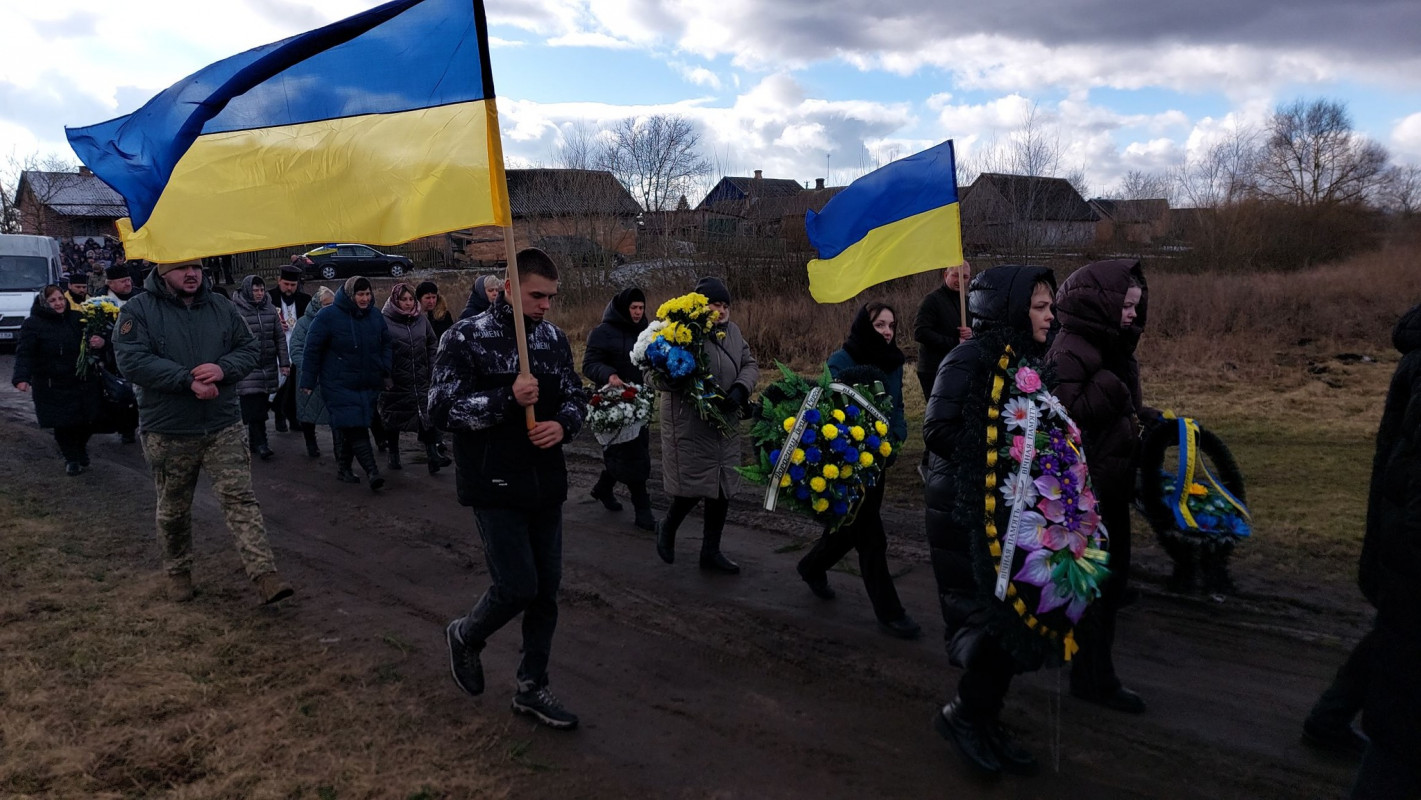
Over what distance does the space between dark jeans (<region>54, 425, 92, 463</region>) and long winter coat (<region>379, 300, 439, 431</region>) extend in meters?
3.46

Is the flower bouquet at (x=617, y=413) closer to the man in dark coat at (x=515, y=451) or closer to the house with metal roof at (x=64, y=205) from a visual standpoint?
the man in dark coat at (x=515, y=451)

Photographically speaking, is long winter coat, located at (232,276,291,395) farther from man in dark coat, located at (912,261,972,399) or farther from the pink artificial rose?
the pink artificial rose

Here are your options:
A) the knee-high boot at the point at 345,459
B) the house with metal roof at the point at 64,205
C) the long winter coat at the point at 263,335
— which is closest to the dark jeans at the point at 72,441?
the long winter coat at the point at 263,335

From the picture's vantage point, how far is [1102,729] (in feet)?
13.9

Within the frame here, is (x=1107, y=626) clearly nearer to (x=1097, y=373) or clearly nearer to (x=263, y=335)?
(x=1097, y=373)

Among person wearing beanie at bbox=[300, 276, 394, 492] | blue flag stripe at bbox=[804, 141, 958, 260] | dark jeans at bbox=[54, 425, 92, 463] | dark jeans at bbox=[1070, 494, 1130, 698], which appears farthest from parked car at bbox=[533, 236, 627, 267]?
dark jeans at bbox=[1070, 494, 1130, 698]

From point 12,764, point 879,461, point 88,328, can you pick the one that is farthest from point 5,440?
point 879,461

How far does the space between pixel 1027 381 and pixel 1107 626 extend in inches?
66.8

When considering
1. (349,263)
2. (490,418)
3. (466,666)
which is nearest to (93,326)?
(466,666)

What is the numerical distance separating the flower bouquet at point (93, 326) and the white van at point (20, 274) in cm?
1538

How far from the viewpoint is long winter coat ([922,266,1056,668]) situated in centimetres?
368

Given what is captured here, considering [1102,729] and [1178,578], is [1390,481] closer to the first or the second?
[1102,729]

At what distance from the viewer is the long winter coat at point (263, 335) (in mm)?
10523

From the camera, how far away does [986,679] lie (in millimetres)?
3779
